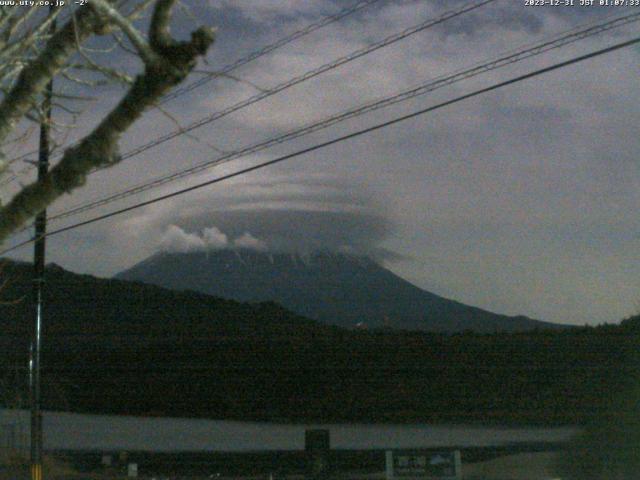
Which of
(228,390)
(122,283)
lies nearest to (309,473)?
(228,390)

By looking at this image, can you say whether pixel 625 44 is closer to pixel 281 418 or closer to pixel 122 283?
pixel 281 418

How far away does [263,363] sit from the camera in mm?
26844

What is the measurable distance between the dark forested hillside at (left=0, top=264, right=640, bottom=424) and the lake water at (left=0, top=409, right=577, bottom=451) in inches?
18.0

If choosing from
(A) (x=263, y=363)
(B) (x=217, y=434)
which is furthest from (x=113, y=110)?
(A) (x=263, y=363)

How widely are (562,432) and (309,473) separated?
225 inches

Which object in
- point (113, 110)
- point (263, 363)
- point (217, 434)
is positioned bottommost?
point (217, 434)

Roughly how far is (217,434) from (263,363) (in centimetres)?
260

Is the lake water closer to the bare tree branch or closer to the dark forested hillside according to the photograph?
the dark forested hillside

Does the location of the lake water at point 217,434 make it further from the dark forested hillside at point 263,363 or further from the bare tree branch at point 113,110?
the bare tree branch at point 113,110

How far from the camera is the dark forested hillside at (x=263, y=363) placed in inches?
899

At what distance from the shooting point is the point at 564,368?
70.6ft

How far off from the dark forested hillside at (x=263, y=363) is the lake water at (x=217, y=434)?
0.46 m

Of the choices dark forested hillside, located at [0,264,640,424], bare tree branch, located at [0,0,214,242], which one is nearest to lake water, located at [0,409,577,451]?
dark forested hillside, located at [0,264,640,424]

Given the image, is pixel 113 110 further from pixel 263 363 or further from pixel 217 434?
pixel 263 363
